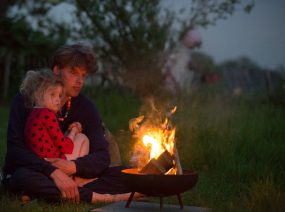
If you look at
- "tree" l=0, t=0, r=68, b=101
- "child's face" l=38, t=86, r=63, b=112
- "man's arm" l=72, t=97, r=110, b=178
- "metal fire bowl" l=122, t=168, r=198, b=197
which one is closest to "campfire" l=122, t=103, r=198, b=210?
"metal fire bowl" l=122, t=168, r=198, b=197

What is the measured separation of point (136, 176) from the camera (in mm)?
3975

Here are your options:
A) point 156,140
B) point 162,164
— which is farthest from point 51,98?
point 162,164

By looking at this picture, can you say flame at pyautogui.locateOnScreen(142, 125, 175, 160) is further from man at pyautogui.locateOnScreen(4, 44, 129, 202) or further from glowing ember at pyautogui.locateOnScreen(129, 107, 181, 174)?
man at pyautogui.locateOnScreen(4, 44, 129, 202)

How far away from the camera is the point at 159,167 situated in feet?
13.4

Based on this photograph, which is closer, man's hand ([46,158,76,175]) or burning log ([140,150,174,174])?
burning log ([140,150,174,174])

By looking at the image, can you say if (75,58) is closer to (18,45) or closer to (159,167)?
(159,167)

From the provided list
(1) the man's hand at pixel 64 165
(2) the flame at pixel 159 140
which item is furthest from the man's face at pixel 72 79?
(2) the flame at pixel 159 140

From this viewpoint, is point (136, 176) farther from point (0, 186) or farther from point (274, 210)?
point (0, 186)

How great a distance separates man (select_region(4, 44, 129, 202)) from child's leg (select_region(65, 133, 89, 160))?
8 centimetres

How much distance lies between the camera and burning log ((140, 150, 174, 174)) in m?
4.10

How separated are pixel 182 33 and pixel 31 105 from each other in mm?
7314

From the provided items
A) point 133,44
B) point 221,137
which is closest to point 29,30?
point 133,44

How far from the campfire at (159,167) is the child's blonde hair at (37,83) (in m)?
0.79

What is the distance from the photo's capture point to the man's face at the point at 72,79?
4.93 metres
